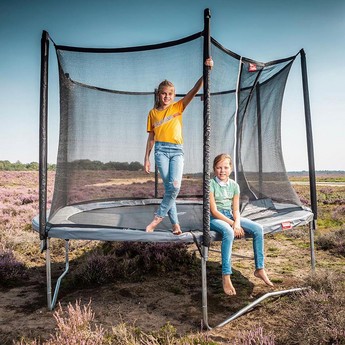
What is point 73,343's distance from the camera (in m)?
1.95

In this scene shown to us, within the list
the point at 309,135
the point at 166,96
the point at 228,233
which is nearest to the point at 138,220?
the point at 228,233

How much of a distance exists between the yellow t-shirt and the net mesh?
0.25 m

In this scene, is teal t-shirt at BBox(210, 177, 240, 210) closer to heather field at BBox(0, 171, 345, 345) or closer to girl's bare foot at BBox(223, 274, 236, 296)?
heather field at BBox(0, 171, 345, 345)

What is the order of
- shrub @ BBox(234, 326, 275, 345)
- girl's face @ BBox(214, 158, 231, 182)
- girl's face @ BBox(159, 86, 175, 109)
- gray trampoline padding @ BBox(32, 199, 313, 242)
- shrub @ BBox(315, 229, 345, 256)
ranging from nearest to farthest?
shrub @ BBox(234, 326, 275, 345) < gray trampoline padding @ BBox(32, 199, 313, 242) < girl's face @ BBox(159, 86, 175, 109) < girl's face @ BBox(214, 158, 231, 182) < shrub @ BBox(315, 229, 345, 256)

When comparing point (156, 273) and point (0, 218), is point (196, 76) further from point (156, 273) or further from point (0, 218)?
point (0, 218)

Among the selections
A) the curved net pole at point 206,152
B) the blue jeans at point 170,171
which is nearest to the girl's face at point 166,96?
Result: the blue jeans at point 170,171

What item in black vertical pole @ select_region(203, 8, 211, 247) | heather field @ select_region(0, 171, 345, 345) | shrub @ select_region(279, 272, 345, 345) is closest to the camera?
shrub @ select_region(279, 272, 345, 345)

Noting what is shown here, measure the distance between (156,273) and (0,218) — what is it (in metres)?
4.59

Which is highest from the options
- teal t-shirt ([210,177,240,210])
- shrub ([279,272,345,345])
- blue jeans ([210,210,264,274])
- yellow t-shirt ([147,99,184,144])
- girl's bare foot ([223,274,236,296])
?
yellow t-shirt ([147,99,184,144])

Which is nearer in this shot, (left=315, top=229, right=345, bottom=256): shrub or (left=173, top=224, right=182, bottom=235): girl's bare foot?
(left=173, top=224, right=182, bottom=235): girl's bare foot

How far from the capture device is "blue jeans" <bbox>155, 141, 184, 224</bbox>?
9.83 feet

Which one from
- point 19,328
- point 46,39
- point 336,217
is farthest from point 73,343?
point 336,217

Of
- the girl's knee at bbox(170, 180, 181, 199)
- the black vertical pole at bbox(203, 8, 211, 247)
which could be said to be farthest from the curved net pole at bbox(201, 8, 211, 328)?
the girl's knee at bbox(170, 180, 181, 199)

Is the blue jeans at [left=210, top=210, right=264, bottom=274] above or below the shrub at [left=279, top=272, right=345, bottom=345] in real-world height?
above
